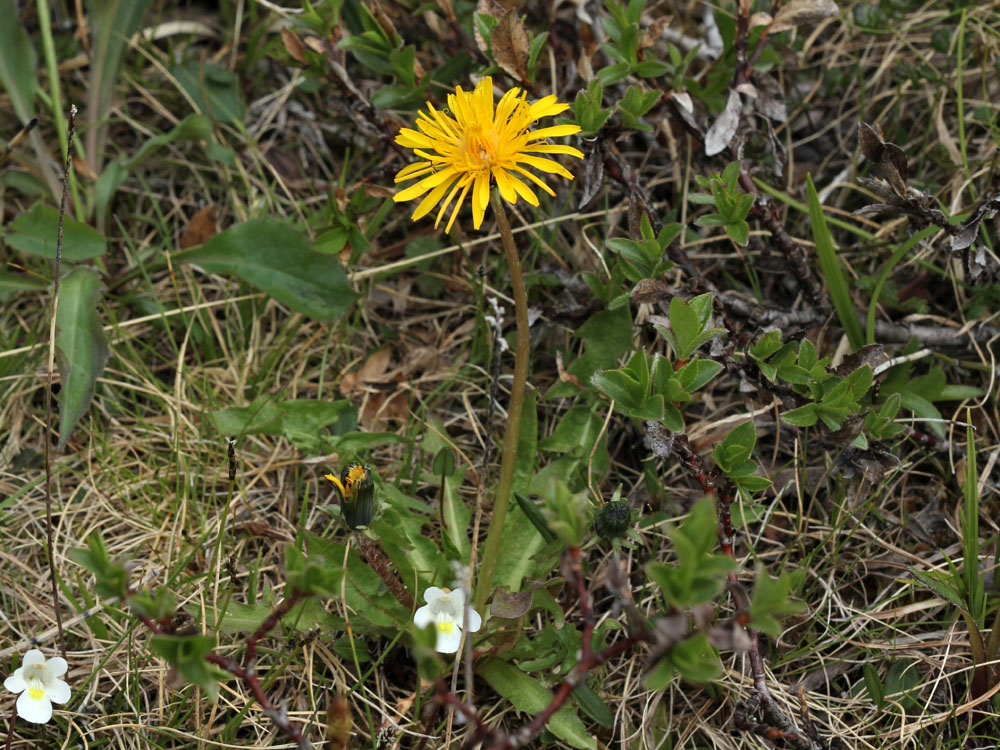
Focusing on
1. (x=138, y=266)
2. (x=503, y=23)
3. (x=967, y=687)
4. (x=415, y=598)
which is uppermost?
(x=503, y=23)

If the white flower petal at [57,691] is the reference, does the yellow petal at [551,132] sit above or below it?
above

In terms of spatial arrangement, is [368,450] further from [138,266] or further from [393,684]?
[138,266]

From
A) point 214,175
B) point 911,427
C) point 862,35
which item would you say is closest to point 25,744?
point 214,175

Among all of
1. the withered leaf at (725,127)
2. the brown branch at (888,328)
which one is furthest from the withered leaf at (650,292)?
the withered leaf at (725,127)

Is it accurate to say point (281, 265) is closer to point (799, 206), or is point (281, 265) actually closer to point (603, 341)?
point (603, 341)

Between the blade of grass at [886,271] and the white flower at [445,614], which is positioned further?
the blade of grass at [886,271]

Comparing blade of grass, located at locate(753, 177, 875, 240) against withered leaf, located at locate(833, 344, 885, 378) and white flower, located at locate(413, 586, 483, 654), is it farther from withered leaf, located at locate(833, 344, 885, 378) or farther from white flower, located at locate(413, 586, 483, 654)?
white flower, located at locate(413, 586, 483, 654)

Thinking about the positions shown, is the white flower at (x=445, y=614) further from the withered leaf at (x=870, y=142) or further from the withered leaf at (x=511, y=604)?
the withered leaf at (x=870, y=142)

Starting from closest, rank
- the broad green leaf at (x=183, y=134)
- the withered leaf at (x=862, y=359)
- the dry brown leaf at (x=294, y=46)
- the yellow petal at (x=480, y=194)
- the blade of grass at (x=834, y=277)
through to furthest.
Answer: the yellow petal at (x=480, y=194), the withered leaf at (x=862, y=359), the blade of grass at (x=834, y=277), the dry brown leaf at (x=294, y=46), the broad green leaf at (x=183, y=134)

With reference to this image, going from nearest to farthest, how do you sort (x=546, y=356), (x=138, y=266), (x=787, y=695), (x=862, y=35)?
1. (x=787, y=695)
2. (x=546, y=356)
3. (x=138, y=266)
4. (x=862, y=35)
